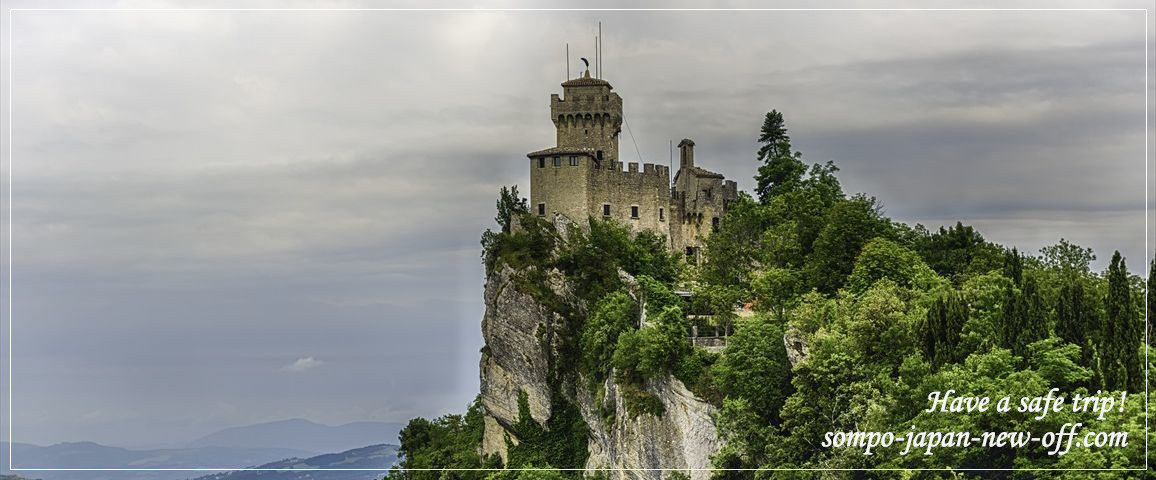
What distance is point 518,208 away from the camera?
262 feet

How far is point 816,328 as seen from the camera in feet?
192

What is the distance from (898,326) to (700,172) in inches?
1267

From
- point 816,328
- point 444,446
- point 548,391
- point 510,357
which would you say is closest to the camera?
point 816,328

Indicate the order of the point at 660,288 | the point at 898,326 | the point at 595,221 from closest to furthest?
the point at 898,326 < the point at 660,288 < the point at 595,221

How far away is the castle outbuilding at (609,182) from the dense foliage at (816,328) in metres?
1.44

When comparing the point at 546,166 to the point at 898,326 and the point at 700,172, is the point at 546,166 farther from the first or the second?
the point at 898,326

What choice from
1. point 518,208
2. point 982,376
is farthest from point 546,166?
point 982,376

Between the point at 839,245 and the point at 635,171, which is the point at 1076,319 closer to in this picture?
the point at 839,245

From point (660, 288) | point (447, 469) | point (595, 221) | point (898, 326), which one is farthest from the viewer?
point (447, 469)

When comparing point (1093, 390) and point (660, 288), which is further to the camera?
point (660, 288)

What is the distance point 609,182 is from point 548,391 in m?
12.0

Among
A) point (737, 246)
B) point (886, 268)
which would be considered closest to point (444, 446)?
point (737, 246)

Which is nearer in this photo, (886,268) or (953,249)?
(886,268)

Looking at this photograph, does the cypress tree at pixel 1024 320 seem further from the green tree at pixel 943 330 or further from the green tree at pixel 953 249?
the green tree at pixel 953 249
